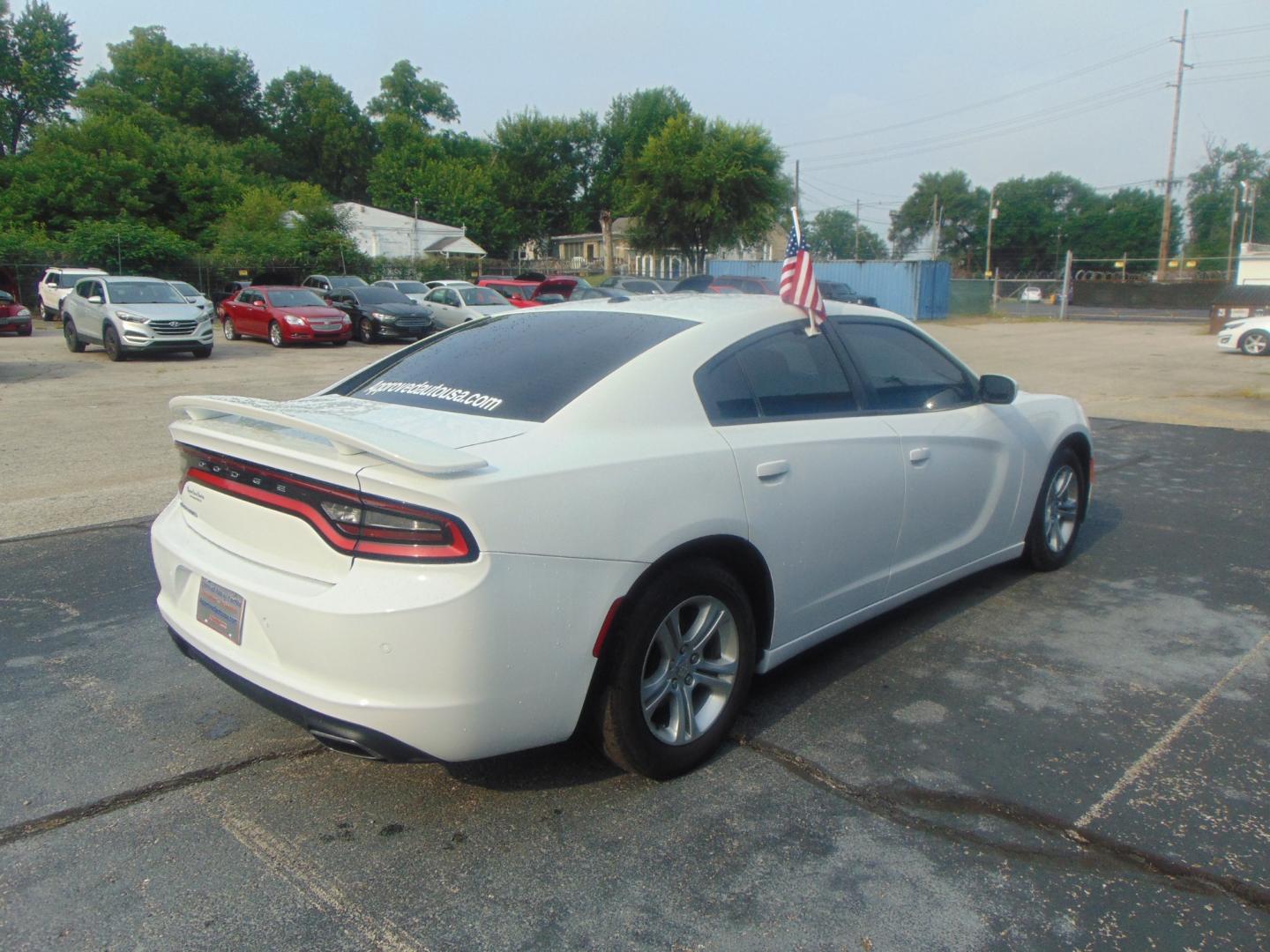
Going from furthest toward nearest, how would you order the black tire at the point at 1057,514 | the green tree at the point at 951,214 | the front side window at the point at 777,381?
the green tree at the point at 951,214, the black tire at the point at 1057,514, the front side window at the point at 777,381

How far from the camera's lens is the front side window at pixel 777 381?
3.45 metres

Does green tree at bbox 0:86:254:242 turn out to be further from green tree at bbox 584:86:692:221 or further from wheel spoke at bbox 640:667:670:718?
wheel spoke at bbox 640:667:670:718

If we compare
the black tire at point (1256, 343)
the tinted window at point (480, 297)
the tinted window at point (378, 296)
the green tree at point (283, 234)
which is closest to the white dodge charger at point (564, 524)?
the black tire at point (1256, 343)

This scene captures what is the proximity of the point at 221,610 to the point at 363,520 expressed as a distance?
0.67 meters

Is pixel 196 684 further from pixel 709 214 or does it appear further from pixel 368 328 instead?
pixel 709 214

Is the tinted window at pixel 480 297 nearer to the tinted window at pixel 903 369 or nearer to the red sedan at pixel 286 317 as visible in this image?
the red sedan at pixel 286 317

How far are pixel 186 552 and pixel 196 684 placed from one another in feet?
3.38

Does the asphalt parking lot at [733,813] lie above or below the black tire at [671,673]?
below

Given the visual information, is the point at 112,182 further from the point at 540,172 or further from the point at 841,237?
the point at 841,237

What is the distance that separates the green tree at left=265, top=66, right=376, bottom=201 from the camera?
85938 mm

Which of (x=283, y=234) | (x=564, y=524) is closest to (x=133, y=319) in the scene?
(x=564, y=524)

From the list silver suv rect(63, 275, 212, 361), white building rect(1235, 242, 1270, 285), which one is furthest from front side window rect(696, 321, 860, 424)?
white building rect(1235, 242, 1270, 285)

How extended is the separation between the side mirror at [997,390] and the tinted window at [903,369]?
6 cm

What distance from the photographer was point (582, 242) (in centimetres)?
7869
